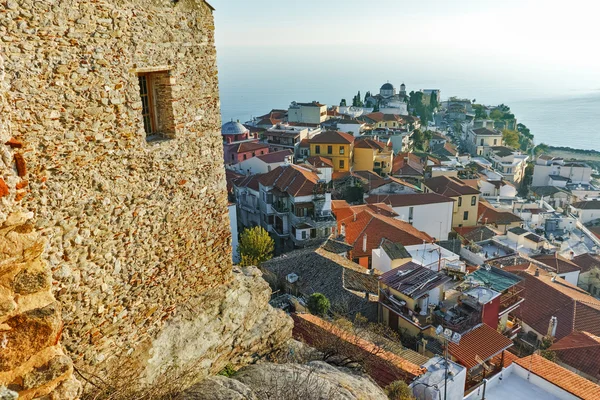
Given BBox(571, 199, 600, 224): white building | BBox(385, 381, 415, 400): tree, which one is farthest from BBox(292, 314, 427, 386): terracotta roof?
BBox(571, 199, 600, 224): white building

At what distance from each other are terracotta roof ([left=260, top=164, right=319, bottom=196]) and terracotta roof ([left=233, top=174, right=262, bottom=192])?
98 centimetres

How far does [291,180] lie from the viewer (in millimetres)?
32594

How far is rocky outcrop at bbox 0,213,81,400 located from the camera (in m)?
2.95

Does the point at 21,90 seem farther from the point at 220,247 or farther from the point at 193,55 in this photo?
the point at 220,247

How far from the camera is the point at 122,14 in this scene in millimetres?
4988

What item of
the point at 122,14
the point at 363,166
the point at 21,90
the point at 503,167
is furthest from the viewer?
the point at 503,167

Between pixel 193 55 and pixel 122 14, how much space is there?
119 centimetres

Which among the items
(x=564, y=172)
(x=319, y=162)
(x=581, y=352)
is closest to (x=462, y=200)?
(x=319, y=162)

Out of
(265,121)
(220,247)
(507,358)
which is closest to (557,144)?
(265,121)

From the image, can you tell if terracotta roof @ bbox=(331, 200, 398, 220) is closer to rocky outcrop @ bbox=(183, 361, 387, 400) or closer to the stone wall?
rocky outcrop @ bbox=(183, 361, 387, 400)

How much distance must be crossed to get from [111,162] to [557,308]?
2215cm

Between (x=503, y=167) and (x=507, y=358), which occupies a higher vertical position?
(x=507, y=358)

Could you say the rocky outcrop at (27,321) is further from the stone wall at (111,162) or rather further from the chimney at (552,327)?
the chimney at (552,327)

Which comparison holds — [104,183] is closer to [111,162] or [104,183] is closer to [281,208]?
[111,162]
